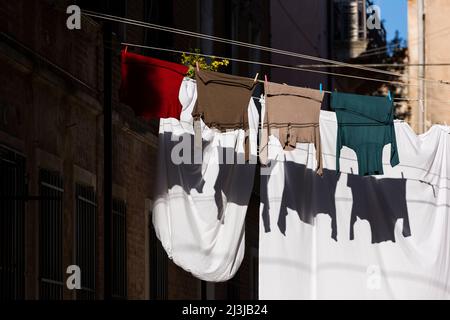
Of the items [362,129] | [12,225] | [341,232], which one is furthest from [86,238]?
[362,129]

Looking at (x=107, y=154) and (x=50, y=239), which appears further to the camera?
(x=107, y=154)

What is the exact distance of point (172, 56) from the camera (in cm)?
1814

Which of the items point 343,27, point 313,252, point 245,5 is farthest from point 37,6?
point 343,27

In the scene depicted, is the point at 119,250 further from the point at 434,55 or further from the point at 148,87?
the point at 434,55

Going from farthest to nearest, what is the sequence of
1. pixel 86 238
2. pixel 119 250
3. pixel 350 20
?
pixel 350 20
pixel 119 250
pixel 86 238

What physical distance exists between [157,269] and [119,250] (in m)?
1.68

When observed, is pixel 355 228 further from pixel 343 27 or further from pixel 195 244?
pixel 343 27

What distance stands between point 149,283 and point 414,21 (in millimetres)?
19558

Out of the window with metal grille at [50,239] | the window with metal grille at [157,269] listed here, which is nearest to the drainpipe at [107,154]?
the window with metal grille at [50,239]

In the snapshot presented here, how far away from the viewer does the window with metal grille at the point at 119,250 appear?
15.4m

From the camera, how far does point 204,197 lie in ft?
49.9

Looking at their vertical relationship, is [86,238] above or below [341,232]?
below

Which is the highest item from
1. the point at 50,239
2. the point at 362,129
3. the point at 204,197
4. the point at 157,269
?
the point at 362,129

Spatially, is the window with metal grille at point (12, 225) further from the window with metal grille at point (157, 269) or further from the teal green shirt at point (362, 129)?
the window with metal grille at point (157, 269)
